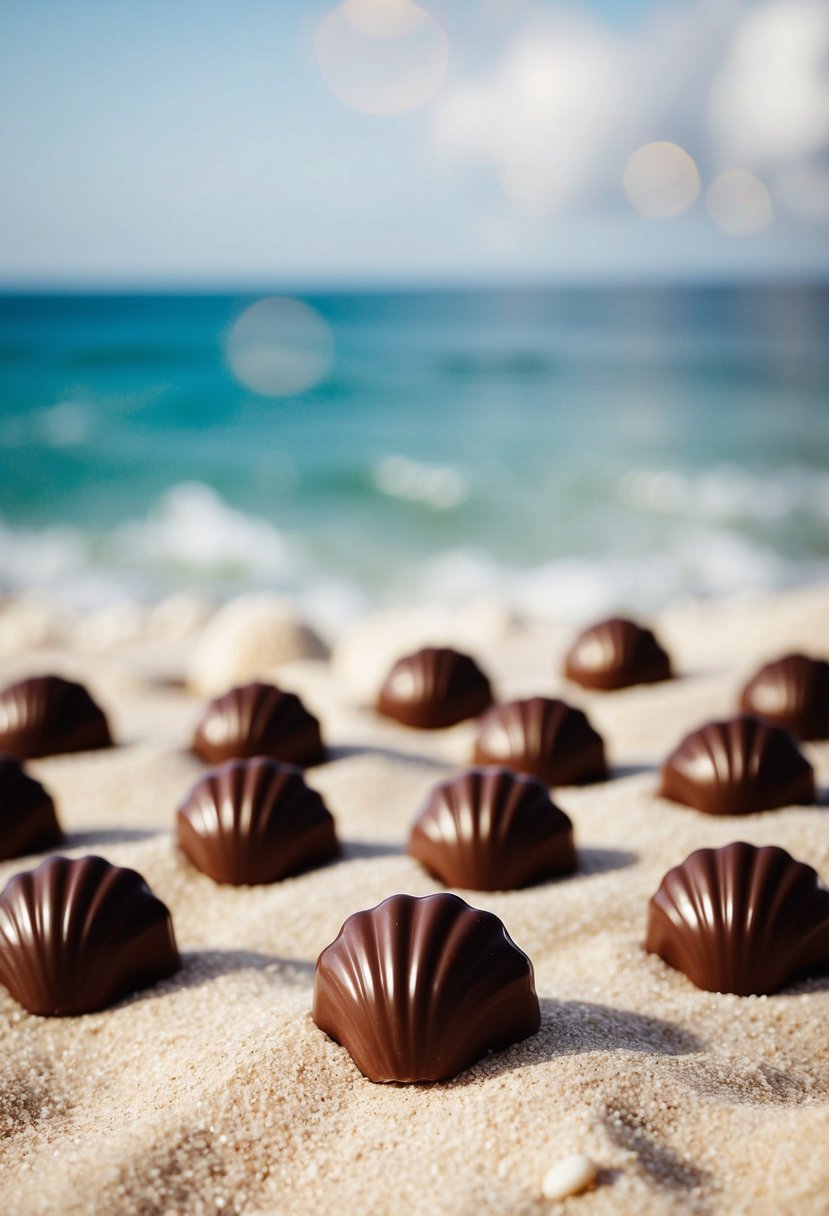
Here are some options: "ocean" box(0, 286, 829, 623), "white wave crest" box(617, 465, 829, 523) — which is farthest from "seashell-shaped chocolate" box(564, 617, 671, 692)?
"white wave crest" box(617, 465, 829, 523)

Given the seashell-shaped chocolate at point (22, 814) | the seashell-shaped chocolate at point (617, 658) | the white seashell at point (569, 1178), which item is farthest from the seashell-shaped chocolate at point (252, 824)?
the seashell-shaped chocolate at point (617, 658)

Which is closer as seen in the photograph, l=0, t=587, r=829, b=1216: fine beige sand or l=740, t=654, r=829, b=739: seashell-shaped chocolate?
l=0, t=587, r=829, b=1216: fine beige sand

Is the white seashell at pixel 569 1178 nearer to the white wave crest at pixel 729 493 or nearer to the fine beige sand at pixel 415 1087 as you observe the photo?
the fine beige sand at pixel 415 1087

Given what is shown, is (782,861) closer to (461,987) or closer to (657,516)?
(461,987)

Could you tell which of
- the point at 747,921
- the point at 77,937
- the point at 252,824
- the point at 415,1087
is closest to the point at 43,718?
the point at 252,824

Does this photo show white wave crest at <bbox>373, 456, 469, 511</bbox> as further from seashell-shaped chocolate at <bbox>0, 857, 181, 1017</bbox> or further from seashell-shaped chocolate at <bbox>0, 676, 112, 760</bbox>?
seashell-shaped chocolate at <bbox>0, 857, 181, 1017</bbox>

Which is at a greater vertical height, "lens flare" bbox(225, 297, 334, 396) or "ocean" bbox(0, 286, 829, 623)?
"lens flare" bbox(225, 297, 334, 396)

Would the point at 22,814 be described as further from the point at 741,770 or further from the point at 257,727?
the point at 741,770

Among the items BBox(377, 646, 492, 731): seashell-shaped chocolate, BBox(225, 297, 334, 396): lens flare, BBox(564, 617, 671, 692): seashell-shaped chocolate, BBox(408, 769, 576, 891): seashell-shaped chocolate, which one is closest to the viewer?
BBox(408, 769, 576, 891): seashell-shaped chocolate
